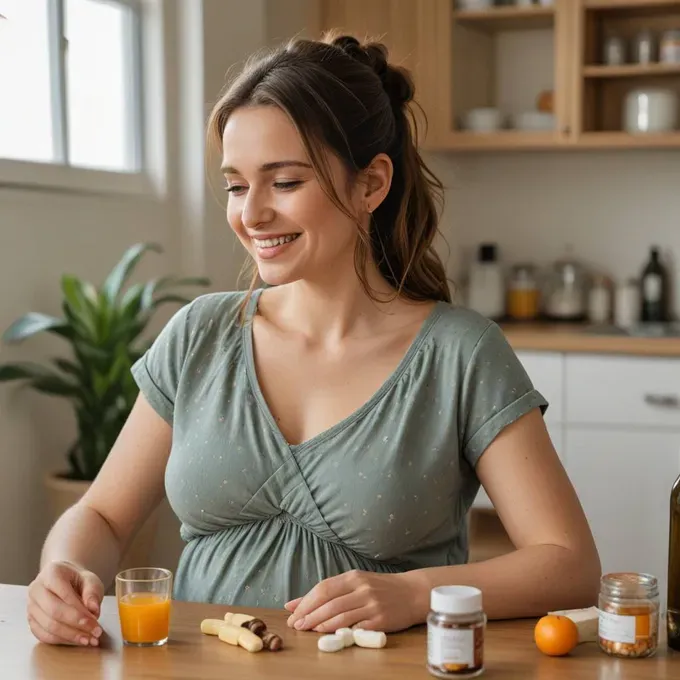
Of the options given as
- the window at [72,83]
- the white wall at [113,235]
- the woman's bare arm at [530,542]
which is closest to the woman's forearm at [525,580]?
the woman's bare arm at [530,542]

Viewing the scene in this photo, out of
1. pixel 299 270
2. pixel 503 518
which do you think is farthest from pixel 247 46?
pixel 503 518

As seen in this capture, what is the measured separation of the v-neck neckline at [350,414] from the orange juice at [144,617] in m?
0.36

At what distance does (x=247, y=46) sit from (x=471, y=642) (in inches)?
112

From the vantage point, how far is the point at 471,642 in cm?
111

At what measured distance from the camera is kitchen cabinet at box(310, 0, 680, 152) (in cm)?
366

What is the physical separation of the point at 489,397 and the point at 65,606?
619 millimetres

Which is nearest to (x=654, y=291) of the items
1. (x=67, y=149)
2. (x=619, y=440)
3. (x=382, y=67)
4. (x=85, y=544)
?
(x=619, y=440)

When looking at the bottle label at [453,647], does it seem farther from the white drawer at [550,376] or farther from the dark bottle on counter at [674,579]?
the white drawer at [550,376]

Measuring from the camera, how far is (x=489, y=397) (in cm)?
155

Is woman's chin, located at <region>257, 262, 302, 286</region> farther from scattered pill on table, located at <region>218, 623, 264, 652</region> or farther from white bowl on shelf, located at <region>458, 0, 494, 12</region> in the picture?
white bowl on shelf, located at <region>458, 0, 494, 12</region>

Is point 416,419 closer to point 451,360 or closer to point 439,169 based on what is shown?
point 451,360

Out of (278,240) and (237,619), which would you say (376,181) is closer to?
(278,240)

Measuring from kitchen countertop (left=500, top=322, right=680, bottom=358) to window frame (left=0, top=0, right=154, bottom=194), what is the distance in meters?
1.24

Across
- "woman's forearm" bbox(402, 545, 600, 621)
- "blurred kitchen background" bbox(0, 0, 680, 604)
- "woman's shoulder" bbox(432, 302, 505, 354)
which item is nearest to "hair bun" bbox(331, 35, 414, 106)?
"woman's shoulder" bbox(432, 302, 505, 354)
